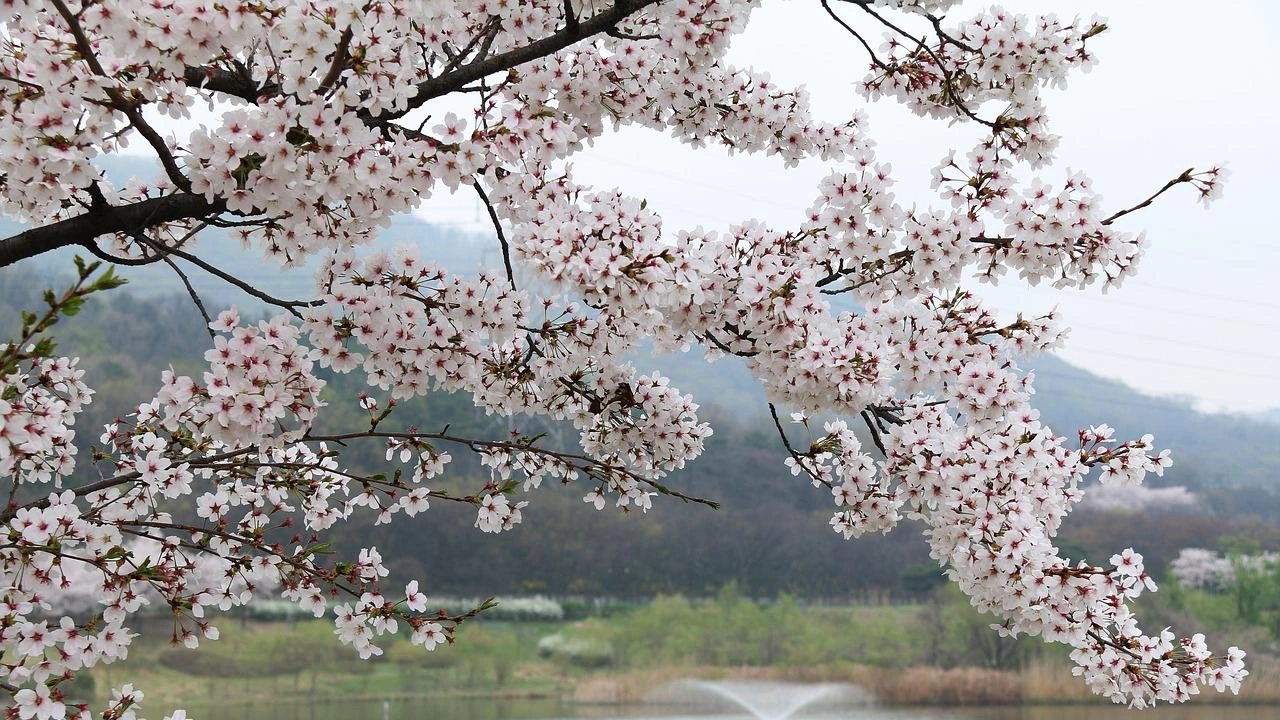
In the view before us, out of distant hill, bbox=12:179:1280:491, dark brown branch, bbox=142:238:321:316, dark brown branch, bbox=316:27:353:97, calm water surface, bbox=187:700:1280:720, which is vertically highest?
distant hill, bbox=12:179:1280:491

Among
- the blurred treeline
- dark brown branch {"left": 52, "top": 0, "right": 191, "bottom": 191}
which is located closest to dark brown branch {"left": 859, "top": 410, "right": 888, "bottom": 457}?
Answer: dark brown branch {"left": 52, "top": 0, "right": 191, "bottom": 191}

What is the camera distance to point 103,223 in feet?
9.32

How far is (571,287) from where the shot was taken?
110 inches

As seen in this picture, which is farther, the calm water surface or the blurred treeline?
the blurred treeline

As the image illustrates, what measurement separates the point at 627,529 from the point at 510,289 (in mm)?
24735

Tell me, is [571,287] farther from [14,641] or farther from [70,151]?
[14,641]

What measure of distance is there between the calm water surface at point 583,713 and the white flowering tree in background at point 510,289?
20.2 m

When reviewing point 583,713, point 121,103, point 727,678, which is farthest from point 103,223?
point 727,678

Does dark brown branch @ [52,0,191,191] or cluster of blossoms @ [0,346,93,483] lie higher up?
dark brown branch @ [52,0,191,191]

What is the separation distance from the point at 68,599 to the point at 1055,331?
20695mm

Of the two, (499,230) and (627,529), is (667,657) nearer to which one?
(627,529)

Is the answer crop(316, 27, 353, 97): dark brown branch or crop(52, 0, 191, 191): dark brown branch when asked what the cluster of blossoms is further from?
crop(316, 27, 353, 97): dark brown branch

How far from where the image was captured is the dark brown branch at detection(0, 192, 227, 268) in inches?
110

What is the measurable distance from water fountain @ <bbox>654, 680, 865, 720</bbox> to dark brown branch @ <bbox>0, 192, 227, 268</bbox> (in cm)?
2340
